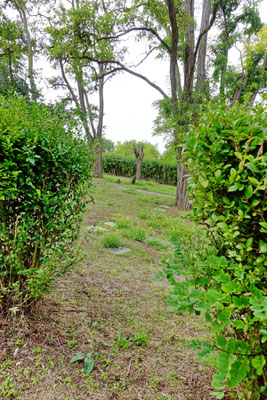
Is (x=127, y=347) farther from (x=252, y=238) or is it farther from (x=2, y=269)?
(x=252, y=238)

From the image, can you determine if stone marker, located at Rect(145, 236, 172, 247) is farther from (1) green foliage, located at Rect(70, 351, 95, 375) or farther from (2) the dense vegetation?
(1) green foliage, located at Rect(70, 351, 95, 375)

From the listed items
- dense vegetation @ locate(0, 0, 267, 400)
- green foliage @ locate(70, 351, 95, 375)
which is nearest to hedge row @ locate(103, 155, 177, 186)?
dense vegetation @ locate(0, 0, 267, 400)

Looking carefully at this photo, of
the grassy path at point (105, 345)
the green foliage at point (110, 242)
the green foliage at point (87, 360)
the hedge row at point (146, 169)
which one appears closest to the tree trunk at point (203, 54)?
the green foliage at point (110, 242)

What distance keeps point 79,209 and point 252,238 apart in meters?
1.35

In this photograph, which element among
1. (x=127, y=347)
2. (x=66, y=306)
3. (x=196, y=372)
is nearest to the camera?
(x=196, y=372)

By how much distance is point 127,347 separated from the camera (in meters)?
1.87

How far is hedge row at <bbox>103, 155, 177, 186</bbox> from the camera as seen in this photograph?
23016mm

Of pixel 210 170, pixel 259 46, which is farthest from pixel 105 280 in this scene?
pixel 259 46

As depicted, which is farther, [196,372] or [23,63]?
[23,63]

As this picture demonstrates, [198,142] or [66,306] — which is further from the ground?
[198,142]

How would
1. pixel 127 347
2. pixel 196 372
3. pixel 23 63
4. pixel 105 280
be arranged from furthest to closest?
pixel 23 63 < pixel 105 280 < pixel 127 347 < pixel 196 372

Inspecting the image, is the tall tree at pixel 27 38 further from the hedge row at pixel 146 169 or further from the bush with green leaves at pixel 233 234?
the bush with green leaves at pixel 233 234

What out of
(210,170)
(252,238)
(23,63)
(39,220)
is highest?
(23,63)

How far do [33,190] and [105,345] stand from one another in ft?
4.51
